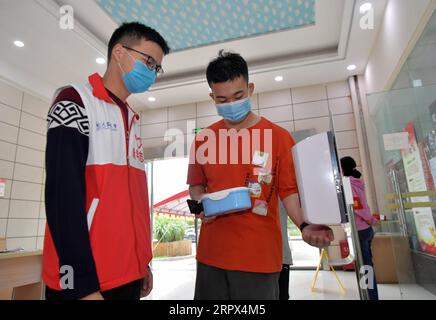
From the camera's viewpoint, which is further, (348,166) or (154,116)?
(154,116)

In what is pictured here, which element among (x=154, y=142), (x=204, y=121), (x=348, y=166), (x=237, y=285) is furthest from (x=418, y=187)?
(x=154, y=142)

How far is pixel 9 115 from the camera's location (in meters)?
4.09

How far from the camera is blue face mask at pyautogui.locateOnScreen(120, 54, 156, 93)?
3.19 ft

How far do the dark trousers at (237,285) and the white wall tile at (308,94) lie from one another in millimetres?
4407

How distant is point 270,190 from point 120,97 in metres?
0.62

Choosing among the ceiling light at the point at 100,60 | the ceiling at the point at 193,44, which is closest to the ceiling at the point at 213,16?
the ceiling at the point at 193,44

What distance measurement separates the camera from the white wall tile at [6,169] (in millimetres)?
3946

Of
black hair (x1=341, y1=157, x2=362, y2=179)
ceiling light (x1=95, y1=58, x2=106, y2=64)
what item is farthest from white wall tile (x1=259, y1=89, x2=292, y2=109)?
ceiling light (x1=95, y1=58, x2=106, y2=64)

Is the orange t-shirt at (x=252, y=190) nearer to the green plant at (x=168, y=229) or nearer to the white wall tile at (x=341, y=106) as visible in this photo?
the white wall tile at (x=341, y=106)

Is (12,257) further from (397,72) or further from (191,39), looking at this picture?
(397,72)

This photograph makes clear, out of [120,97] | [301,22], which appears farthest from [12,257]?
[301,22]

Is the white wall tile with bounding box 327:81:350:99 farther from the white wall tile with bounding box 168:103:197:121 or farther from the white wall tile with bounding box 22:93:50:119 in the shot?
the white wall tile with bounding box 22:93:50:119

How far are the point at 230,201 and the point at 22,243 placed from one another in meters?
4.50

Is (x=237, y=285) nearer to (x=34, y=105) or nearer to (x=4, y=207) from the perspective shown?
(x=4, y=207)
